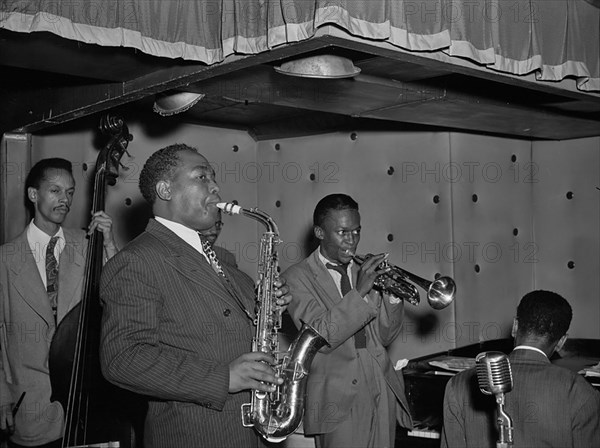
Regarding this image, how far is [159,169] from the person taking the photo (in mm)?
3137

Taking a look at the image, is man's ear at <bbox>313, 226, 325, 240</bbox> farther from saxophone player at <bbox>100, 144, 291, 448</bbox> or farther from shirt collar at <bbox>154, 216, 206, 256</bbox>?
shirt collar at <bbox>154, 216, 206, 256</bbox>

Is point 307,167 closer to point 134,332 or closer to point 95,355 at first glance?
point 95,355

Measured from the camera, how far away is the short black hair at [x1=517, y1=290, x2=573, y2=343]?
10.1 ft

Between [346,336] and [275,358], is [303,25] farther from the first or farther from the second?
Result: [346,336]

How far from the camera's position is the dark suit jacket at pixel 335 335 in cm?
405

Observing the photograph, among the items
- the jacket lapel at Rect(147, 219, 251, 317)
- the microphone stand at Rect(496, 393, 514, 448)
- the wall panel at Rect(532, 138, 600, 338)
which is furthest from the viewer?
the wall panel at Rect(532, 138, 600, 338)

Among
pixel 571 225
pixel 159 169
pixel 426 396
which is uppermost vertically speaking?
pixel 159 169

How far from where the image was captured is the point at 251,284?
342 cm

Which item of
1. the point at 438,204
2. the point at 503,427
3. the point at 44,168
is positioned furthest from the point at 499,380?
the point at 438,204

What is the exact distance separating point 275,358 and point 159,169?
35.2 inches

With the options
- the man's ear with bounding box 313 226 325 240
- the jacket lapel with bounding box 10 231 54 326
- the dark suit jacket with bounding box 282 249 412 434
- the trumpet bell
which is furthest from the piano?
the jacket lapel with bounding box 10 231 54 326

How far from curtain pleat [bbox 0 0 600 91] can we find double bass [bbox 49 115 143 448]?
919 millimetres

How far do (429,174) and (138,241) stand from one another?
330 cm

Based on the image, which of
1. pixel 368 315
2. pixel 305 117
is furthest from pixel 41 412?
pixel 305 117
